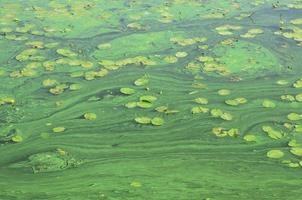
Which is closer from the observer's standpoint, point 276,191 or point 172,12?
point 276,191

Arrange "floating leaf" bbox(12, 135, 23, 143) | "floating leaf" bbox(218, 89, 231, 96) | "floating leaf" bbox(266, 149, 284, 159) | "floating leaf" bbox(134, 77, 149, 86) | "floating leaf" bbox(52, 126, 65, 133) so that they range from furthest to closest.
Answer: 1. "floating leaf" bbox(134, 77, 149, 86)
2. "floating leaf" bbox(218, 89, 231, 96)
3. "floating leaf" bbox(52, 126, 65, 133)
4. "floating leaf" bbox(12, 135, 23, 143)
5. "floating leaf" bbox(266, 149, 284, 159)

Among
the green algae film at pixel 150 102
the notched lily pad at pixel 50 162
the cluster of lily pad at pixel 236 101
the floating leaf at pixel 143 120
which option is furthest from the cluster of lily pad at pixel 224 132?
the notched lily pad at pixel 50 162

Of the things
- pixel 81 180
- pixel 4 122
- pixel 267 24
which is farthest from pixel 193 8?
pixel 81 180

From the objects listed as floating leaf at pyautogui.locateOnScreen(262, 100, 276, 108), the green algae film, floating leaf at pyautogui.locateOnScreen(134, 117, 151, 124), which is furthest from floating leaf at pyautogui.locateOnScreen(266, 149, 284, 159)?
floating leaf at pyautogui.locateOnScreen(134, 117, 151, 124)

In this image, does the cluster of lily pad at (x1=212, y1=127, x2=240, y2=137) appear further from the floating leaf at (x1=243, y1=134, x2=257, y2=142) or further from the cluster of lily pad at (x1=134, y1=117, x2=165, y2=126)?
the cluster of lily pad at (x1=134, y1=117, x2=165, y2=126)

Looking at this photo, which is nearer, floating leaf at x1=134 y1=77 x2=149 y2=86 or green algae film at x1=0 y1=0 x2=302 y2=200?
green algae film at x1=0 y1=0 x2=302 y2=200

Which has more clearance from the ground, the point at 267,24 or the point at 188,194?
the point at 267,24

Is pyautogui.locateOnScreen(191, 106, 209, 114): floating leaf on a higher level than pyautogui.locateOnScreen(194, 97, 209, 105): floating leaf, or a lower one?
lower

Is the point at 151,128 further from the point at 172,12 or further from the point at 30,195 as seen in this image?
the point at 172,12

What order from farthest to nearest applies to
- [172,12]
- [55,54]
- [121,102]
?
[172,12]
[55,54]
[121,102]
